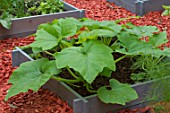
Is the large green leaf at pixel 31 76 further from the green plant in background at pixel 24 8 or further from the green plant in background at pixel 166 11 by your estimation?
the green plant in background at pixel 166 11

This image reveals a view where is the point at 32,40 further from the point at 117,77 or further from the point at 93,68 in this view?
the point at 93,68

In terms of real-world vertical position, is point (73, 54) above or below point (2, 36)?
above

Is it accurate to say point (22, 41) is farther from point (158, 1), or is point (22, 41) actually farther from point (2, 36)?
point (158, 1)

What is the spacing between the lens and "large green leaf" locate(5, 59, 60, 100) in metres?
3.95

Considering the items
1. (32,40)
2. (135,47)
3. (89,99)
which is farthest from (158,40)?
(32,40)

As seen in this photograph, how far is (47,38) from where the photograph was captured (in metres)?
4.31

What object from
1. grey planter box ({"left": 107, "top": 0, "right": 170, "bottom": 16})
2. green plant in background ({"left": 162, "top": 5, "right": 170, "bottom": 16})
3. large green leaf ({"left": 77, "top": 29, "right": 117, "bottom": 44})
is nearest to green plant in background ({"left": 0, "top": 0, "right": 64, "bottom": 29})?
grey planter box ({"left": 107, "top": 0, "right": 170, "bottom": 16})

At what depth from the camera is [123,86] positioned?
4.00 meters

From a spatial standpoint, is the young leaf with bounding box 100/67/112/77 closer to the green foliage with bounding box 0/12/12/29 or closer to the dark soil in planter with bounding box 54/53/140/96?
the dark soil in planter with bounding box 54/53/140/96

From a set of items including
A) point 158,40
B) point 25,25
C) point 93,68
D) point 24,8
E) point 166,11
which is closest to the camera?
point 93,68

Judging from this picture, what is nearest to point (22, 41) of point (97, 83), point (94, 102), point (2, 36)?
point (2, 36)

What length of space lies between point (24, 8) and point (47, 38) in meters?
2.56

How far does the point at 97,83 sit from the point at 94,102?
477 millimetres

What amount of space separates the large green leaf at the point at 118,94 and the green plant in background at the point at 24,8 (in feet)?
7.93
